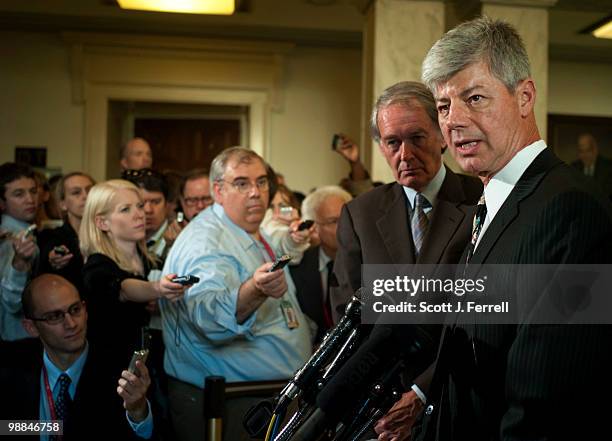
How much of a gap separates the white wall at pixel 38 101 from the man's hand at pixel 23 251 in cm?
494

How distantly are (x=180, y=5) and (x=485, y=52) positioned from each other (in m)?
4.77

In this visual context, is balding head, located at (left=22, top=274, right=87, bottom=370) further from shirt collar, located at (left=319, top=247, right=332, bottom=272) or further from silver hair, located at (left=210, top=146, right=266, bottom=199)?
shirt collar, located at (left=319, top=247, right=332, bottom=272)

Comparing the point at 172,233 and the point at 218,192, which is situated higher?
the point at 218,192

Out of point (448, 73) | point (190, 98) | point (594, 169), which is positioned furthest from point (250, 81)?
point (448, 73)

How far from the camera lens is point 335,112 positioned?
26.8ft

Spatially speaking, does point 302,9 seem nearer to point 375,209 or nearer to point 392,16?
point 392,16

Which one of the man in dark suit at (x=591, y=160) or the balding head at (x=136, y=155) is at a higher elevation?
the man in dark suit at (x=591, y=160)

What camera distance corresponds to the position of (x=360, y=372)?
98 centimetres

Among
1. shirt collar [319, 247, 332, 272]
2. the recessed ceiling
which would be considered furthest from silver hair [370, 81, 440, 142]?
the recessed ceiling

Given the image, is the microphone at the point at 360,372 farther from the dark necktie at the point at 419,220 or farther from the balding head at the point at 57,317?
the balding head at the point at 57,317

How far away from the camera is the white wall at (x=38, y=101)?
300 inches

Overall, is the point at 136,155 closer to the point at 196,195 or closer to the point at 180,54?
the point at 196,195

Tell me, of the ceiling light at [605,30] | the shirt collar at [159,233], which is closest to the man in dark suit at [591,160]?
the ceiling light at [605,30]

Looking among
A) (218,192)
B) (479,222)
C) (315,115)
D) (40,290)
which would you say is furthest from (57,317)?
(315,115)
